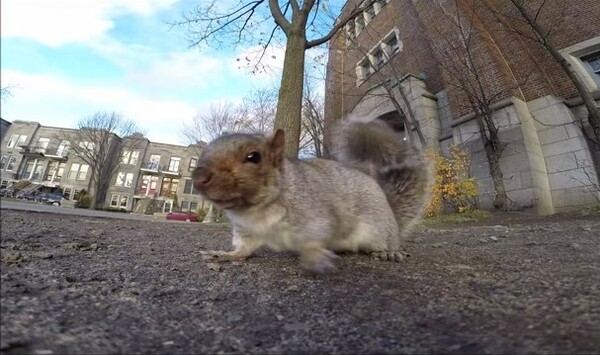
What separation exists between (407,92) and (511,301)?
11027mm

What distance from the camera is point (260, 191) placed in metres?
1.38

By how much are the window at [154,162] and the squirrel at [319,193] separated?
35.8 meters

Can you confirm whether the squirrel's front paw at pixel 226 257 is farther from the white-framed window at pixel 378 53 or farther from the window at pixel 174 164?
the window at pixel 174 164

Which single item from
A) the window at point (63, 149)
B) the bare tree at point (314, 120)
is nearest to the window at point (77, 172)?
the window at point (63, 149)

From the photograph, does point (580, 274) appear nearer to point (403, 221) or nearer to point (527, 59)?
point (403, 221)

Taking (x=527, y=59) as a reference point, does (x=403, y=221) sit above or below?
below

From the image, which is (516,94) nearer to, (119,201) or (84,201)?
(84,201)

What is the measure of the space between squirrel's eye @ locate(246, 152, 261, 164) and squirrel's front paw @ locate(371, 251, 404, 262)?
3.32ft

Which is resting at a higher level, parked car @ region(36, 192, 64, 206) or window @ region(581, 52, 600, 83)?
window @ region(581, 52, 600, 83)

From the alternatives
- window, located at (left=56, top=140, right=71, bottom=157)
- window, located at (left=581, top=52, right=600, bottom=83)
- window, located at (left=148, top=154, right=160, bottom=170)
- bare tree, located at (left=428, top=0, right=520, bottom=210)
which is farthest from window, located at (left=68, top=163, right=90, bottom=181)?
window, located at (left=581, top=52, right=600, bottom=83)

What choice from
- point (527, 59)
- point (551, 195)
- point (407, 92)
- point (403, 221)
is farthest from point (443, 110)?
point (403, 221)

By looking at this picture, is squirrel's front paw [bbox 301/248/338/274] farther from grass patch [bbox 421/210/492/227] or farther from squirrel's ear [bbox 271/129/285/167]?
grass patch [bbox 421/210/492/227]

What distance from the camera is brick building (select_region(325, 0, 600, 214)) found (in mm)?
8133

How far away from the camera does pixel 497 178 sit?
26.5 feet
